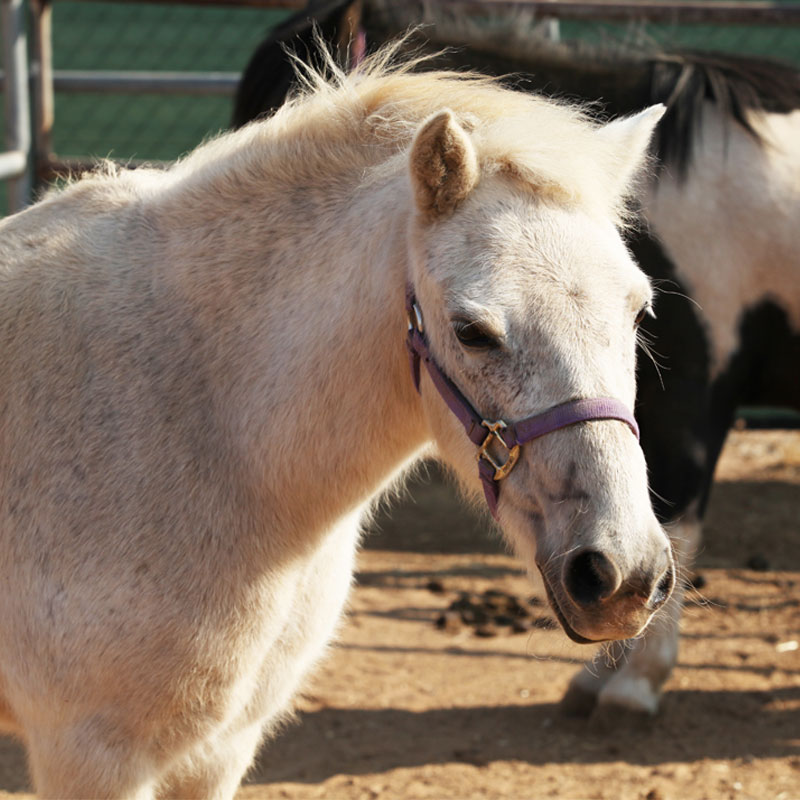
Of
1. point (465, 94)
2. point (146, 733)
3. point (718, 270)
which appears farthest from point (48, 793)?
point (718, 270)

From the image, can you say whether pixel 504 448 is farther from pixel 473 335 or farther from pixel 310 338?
pixel 310 338

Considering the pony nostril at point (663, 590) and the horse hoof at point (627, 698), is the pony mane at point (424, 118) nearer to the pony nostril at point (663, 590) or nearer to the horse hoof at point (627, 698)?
the pony nostril at point (663, 590)

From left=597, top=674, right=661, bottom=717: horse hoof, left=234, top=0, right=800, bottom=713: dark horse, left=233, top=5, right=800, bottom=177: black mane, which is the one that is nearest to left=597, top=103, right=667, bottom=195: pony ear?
left=234, top=0, right=800, bottom=713: dark horse

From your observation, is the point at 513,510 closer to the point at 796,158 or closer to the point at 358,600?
the point at 796,158

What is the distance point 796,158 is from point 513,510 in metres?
2.54

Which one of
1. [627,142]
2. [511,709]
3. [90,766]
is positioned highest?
[627,142]

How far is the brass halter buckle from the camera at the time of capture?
1810 millimetres

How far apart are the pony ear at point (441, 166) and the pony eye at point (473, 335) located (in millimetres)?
243

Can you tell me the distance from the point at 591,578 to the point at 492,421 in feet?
1.09

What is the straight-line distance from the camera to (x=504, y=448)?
6.00ft

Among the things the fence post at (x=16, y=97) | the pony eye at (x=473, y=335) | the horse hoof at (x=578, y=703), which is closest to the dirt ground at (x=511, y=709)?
the horse hoof at (x=578, y=703)

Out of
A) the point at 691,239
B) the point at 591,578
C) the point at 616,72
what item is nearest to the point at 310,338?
the point at 591,578

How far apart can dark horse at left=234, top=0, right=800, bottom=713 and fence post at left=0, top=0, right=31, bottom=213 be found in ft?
6.31

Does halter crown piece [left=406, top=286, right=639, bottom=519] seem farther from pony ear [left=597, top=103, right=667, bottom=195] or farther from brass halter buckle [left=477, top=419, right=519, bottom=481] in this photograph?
pony ear [left=597, top=103, right=667, bottom=195]
